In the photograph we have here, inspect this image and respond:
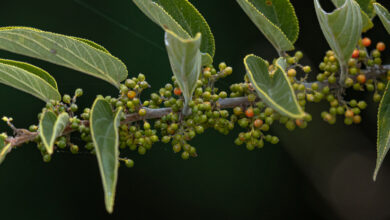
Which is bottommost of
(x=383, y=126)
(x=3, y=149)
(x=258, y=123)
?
(x=383, y=126)

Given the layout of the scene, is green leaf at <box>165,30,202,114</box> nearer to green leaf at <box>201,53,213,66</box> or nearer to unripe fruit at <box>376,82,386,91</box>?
green leaf at <box>201,53,213,66</box>

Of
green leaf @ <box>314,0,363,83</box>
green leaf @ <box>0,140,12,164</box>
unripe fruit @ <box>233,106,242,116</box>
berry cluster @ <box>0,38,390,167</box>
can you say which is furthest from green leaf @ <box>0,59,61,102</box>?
green leaf @ <box>314,0,363,83</box>

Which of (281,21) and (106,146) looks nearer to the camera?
(106,146)

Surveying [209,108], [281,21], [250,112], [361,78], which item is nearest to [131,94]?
[209,108]

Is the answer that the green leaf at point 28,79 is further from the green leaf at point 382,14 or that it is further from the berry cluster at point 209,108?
the green leaf at point 382,14

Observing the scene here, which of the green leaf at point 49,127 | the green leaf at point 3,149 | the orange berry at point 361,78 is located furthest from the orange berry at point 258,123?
the green leaf at point 3,149

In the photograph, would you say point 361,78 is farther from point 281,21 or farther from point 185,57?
point 185,57
